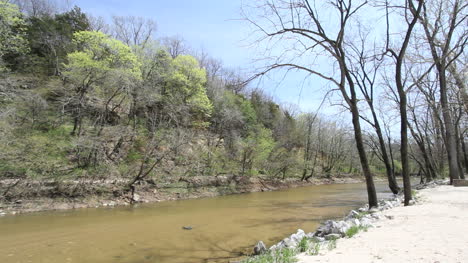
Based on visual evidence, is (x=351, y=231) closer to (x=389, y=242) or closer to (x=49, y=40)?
(x=389, y=242)

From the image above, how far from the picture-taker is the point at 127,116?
29312mm

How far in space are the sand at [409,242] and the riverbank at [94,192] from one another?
14.5 meters

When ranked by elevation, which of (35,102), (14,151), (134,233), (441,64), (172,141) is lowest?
(134,233)

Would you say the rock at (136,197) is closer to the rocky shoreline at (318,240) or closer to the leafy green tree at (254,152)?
the leafy green tree at (254,152)

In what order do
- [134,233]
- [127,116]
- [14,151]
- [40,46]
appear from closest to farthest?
[134,233], [14,151], [127,116], [40,46]

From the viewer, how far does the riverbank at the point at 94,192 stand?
13406mm

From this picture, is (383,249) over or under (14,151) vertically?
under

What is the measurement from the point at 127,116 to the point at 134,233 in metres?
22.5

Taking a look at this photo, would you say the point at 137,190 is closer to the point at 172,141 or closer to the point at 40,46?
the point at 172,141

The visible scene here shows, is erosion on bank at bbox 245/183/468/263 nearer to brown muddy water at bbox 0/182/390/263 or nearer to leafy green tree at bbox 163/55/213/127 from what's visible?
brown muddy water at bbox 0/182/390/263

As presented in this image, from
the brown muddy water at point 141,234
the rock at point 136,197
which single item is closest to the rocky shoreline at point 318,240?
the brown muddy water at point 141,234

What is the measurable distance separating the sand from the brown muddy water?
2.95 m

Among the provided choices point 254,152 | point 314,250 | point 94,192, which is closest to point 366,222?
point 314,250

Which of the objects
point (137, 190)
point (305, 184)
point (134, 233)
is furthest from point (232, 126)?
point (134, 233)
